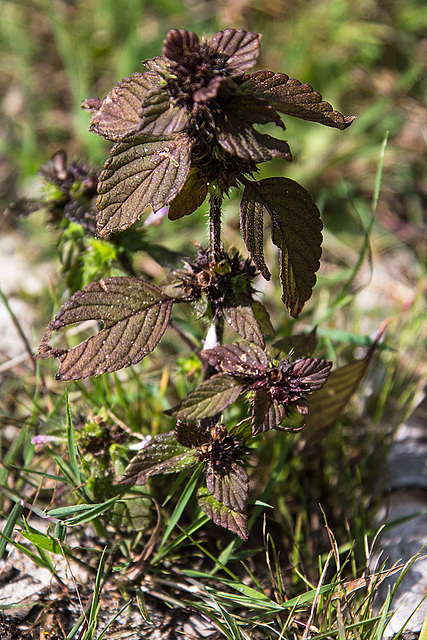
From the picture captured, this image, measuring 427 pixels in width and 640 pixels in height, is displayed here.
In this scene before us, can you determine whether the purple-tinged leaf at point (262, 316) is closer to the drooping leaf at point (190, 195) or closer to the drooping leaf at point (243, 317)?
the drooping leaf at point (243, 317)

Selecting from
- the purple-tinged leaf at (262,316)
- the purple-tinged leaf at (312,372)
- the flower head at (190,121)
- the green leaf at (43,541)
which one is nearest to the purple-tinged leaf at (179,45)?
the flower head at (190,121)

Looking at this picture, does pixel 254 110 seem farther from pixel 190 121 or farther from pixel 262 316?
pixel 262 316

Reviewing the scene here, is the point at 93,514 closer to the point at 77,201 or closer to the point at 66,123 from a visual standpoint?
the point at 77,201

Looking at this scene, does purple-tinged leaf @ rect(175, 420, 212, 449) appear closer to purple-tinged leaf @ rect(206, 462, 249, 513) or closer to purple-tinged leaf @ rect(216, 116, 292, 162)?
purple-tinged leaf @ rect(206, 462, 249, 513)

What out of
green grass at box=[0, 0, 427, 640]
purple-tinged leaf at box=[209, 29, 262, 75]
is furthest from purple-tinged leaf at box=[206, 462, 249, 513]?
purple-tinged leaf at box=[209, 29, 262, 75]

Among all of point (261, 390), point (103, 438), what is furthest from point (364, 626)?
point (103, 438)

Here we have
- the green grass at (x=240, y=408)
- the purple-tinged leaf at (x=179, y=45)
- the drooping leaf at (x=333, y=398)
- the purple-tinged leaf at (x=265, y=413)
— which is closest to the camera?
the purple-tinged leaf at (x=179, y=45)
